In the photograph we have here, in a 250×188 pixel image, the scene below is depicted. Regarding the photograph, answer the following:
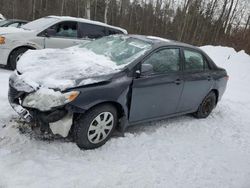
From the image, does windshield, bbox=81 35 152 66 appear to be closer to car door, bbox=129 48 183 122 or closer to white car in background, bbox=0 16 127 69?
car door, bbox=129 48 183 122

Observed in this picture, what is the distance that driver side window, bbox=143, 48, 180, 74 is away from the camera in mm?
4855

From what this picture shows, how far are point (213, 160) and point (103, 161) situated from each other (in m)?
1.80

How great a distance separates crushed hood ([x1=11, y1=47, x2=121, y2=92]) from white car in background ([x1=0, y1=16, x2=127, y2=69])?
3173 mm

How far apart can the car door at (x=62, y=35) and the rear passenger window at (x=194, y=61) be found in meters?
4.25

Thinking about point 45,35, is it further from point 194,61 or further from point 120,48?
point 194,61

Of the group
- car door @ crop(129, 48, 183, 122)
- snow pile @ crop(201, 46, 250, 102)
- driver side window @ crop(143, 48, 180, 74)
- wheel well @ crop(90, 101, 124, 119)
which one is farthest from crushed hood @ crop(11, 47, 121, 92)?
snow pile @ crop(201, 46, 250, 102)

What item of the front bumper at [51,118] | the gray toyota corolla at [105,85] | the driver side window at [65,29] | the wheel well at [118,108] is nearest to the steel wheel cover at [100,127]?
the gray toyota corolla at [105,85]

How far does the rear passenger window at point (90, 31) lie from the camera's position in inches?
361

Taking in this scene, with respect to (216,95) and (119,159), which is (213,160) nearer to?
(119,159)

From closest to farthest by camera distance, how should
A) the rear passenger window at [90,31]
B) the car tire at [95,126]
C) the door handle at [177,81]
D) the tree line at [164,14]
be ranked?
the car tire at [95,126] < the door handle at [177,81] < the rear passenger window at [90,31] < the tree line at [164,14]

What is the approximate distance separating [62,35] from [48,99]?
5463 millimetres

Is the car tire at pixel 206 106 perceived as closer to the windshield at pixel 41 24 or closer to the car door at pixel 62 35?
the car door at pixel 62 35

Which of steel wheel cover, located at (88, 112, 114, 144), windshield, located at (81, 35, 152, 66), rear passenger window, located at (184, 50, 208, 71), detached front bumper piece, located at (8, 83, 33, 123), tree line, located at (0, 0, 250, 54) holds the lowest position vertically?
tree line, located at (0, 0, 250, 54)

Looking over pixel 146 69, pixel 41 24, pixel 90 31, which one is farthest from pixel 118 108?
pixel 90 31
